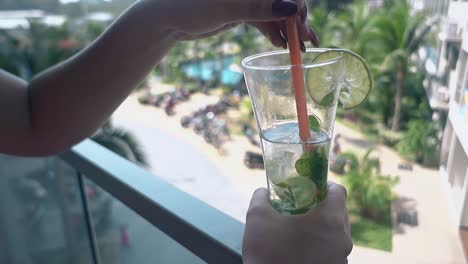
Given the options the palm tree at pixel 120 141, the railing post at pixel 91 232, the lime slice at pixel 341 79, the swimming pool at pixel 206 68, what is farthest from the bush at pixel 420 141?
the swimming pool at pixel 206 68


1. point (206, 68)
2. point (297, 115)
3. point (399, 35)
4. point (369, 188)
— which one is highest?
point (297, 115)

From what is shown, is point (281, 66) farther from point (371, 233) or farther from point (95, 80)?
point (371, 233)

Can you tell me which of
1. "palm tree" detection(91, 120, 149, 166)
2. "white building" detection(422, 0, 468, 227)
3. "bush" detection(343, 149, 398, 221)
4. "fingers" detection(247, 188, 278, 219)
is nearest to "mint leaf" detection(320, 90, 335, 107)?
"fingers" detection(247, 188, 278, 219)

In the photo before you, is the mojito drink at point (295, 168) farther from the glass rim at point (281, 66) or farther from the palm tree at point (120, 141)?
the palm tree at point (120, 141)

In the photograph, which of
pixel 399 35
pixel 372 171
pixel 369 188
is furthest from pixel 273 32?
pixel 372 171

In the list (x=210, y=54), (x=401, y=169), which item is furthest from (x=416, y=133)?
(x=210, y=54)

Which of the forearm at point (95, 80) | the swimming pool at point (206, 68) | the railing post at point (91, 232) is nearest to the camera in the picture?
the forearm at point (95, 80)

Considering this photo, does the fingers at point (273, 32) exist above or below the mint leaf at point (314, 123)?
above

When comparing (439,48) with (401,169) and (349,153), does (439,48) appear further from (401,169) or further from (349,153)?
(349,153)
